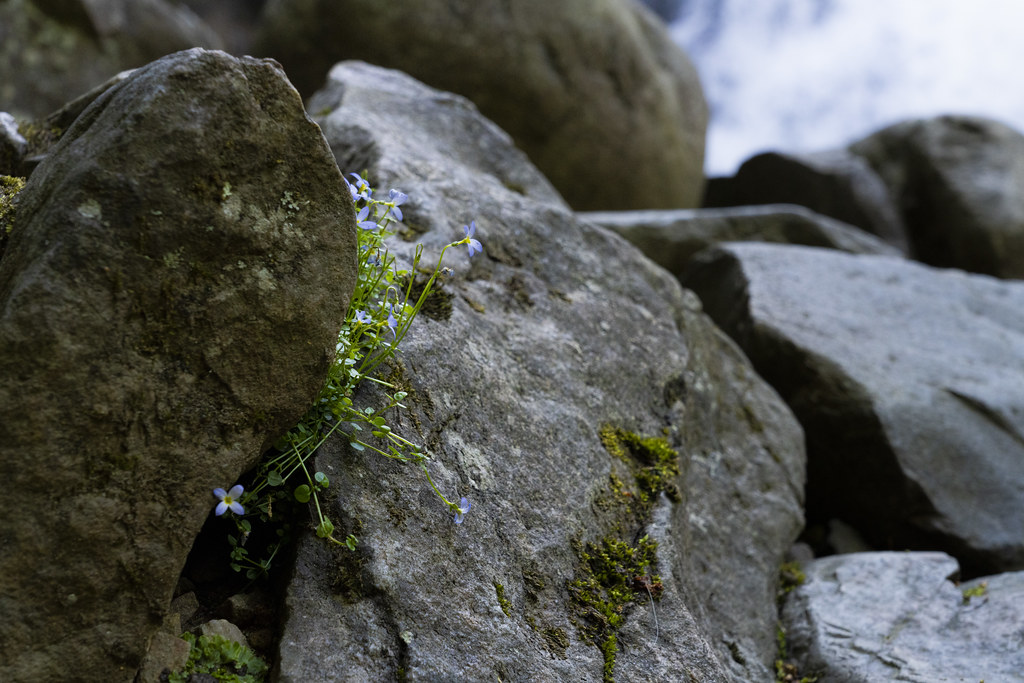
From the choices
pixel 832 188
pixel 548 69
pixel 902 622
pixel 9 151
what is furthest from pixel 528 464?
pixel 832 188

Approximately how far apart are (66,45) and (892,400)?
7132 mm

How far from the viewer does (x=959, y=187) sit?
30.1 feet

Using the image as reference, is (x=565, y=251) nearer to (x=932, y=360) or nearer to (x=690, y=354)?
(x=690, y=354)

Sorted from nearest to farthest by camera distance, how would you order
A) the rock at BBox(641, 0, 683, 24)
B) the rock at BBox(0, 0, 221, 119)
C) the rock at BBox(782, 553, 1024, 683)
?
the rock at BBox(782, 553, 1024, 683)
the rock at BBox(0, 0, 221, 119)
the rock at BBox(641, 0, 683, 24)

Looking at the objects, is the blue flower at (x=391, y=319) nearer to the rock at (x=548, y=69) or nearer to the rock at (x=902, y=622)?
the rock at (x=902, y=622)

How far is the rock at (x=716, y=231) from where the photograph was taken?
21.1 ft

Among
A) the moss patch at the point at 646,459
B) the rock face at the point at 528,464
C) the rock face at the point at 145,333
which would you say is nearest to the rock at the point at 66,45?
the rock face at the point at 528,464

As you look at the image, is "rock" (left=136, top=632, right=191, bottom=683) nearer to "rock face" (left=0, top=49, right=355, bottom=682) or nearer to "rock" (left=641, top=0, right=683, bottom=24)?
"rock face" (left=0, top=49, right=355, bottom=682)

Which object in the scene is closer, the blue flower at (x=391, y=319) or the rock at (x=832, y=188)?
the blue flower at (x=391, y=319)

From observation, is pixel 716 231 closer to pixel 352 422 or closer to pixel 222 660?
pixel 352 422

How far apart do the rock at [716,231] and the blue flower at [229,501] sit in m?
4.74

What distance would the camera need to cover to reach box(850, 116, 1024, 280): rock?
28.5ft

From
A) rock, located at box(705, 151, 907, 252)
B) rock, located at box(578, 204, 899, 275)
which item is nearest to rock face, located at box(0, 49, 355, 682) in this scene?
rock, located at box(578, 204, 899, 275)

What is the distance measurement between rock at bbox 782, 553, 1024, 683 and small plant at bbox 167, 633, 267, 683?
2094 millimetres
